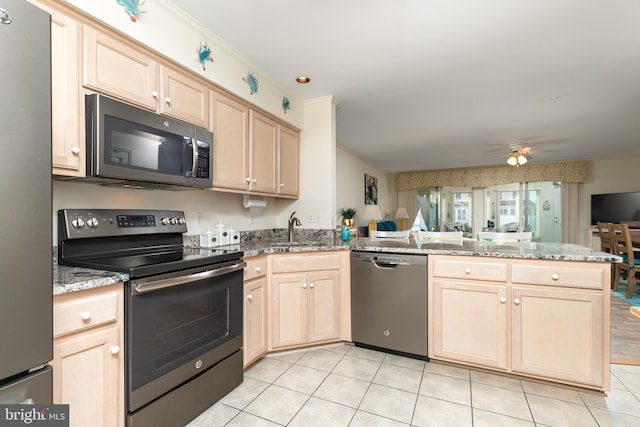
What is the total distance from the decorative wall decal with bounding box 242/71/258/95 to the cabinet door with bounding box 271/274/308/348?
1.50 metres

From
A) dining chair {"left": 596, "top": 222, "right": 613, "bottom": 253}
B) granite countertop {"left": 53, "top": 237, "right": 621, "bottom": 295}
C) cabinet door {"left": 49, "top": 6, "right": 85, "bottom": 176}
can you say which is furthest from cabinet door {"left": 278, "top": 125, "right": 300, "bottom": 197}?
dining chair {"left": 596, "top": 222, "right": 613, "bottom": 253}

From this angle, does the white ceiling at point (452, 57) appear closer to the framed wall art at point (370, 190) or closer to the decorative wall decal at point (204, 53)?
the decorative wall decal at point (204, 53)

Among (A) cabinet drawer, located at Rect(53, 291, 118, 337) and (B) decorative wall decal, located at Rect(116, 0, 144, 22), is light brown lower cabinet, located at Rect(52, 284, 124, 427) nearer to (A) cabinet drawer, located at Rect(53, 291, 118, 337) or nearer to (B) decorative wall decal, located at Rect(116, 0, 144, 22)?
(A) cabinet drawer, located at Rect(53, 291, 118, 337)

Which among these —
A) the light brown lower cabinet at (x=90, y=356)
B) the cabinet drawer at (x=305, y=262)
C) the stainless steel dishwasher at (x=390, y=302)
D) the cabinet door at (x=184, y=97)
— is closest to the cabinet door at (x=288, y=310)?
the cabinet drawer at (x=305, y=262)

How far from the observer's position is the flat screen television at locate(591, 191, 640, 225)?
214 inches

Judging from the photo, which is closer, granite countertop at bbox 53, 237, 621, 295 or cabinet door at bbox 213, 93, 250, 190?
granite countertop at bbox 53, 237, 621, 295

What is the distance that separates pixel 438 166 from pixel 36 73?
7.26 metres

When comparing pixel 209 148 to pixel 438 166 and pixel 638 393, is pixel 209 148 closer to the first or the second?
pixel 638 393

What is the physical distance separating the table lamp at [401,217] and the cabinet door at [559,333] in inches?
233

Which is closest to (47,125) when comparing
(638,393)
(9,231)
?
(9,231)

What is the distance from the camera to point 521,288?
6.52 ft

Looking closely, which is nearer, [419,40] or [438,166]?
[419,40]

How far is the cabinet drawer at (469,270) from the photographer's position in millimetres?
2043

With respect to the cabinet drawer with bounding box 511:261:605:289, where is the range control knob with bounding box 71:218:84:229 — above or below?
above
